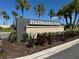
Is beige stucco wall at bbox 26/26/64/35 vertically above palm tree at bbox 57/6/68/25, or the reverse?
palm tree at bbox 57/6/68/25

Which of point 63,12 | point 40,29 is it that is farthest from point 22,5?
point 40,29

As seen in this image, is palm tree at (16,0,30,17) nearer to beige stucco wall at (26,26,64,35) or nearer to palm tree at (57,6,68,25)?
palm tree at (57,6,68,25)

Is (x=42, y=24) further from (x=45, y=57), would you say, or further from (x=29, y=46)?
(x=45, y=57)

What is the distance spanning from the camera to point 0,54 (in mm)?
11789

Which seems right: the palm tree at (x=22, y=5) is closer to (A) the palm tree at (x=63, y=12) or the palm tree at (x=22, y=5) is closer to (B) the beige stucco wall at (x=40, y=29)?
(A) the palm tree at (x=63, y=12)

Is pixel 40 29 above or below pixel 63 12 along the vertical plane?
below

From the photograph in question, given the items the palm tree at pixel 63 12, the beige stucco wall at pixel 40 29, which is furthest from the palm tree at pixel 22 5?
the beige stucco wall at pixel 40 29

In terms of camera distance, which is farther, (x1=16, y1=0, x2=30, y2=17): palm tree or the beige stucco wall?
(x1=16, y1=0, x2=30, y2=17): palm tree

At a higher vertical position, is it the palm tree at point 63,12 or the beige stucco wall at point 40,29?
the palm tree at point 63,12

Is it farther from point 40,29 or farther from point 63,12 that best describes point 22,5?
point 40,29

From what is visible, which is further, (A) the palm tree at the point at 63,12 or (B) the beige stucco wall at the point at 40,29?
(A) the palm tree at the point at 63,12

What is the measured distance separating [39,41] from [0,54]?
796 cm

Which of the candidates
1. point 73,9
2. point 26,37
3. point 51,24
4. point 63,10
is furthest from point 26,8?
point 26,37

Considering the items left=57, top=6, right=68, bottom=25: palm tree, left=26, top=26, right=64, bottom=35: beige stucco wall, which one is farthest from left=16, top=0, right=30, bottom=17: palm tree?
left=26, top=26, right=64, bottom=35: beige stucco wall
